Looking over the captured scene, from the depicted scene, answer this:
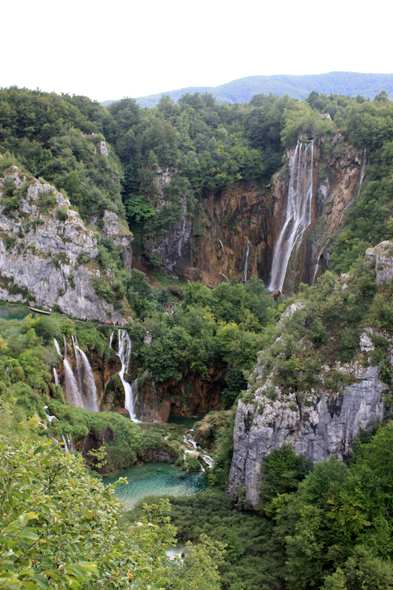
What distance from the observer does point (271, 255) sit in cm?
5288

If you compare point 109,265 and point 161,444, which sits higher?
point 109,265

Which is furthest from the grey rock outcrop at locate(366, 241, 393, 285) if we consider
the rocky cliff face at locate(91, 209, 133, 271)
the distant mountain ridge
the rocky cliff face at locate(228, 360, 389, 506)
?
the distant mountain ridge

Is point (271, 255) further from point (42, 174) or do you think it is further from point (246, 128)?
point (42, 174)

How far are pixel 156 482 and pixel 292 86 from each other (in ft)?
592

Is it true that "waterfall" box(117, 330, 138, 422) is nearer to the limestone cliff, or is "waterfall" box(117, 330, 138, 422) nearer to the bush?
the bush

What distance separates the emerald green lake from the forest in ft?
2.80

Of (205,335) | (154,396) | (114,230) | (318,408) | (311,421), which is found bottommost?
(154,396)

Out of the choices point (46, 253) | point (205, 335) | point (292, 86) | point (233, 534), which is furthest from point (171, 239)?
point (292, 86)

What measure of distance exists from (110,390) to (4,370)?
9.76 m

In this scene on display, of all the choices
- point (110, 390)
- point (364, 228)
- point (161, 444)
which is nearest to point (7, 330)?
point (110, 390)

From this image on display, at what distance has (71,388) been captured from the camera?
99.1 feet

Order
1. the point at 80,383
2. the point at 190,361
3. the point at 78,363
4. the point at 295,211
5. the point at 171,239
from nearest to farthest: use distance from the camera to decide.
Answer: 1. the point at 80,383
2. the point at 78,363
3. the point at 190,361
4. the point at 295,211
5. the point at 171,239

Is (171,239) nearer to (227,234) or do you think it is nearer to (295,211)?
(227,234)

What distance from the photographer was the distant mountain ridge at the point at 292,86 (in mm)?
160500
